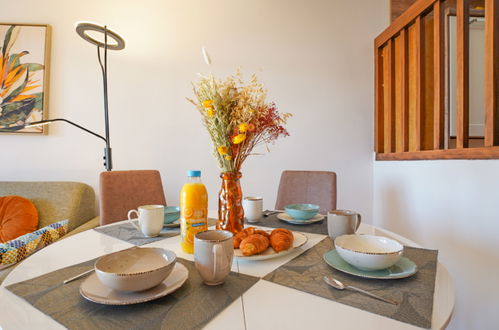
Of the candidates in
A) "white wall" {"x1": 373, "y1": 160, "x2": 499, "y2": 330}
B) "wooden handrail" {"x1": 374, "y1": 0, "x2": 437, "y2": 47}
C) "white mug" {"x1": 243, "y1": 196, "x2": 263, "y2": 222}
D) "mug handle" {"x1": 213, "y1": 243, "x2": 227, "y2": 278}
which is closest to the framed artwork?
"white mug" {"x1": 243, "y1": 196, "x2": 263, "y2": 222}

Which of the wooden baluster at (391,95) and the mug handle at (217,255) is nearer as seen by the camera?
the mug handle at (217,255)

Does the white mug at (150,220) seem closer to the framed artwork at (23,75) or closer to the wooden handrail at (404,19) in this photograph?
the framed artwork at (23,75)

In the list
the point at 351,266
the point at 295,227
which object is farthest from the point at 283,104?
the point at 351,266

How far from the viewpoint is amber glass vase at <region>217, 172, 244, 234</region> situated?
86 centimetres

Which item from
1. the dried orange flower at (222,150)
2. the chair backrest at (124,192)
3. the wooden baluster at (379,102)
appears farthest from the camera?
the wooden baluster at (379,102)

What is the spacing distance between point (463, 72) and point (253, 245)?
154 cm

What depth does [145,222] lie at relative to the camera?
2.98 feet

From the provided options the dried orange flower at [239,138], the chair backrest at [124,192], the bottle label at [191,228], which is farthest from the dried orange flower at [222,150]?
the chair backrest at [124,192]

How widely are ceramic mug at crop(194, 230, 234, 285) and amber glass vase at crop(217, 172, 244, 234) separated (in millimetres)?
310

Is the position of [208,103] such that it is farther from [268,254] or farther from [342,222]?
[342,222]

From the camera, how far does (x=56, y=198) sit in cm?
191

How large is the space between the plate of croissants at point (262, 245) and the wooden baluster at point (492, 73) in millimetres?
1176

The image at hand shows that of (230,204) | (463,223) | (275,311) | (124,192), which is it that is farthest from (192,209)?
(463,223)

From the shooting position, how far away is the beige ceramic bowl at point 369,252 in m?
0.57
